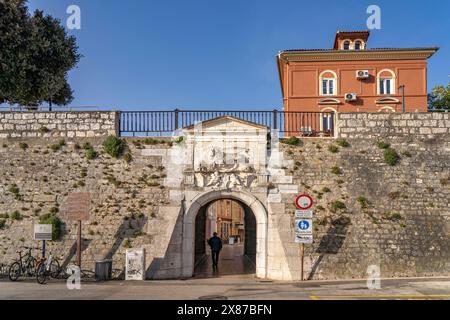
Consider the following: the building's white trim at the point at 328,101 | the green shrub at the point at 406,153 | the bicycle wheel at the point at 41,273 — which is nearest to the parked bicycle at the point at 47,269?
the bicycle wheel at the point at 41,273

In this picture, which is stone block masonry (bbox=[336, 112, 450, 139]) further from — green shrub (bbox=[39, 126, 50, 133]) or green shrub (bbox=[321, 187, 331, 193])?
green shrub (bbox=[39, 126, 50, 133])

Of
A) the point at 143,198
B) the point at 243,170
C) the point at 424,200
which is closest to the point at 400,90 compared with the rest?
the point at 424,200

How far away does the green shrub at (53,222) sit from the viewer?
1340cm

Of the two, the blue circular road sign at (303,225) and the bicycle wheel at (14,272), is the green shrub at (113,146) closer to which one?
the bicycle wheel at (14,272)

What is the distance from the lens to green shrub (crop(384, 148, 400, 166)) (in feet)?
46.0

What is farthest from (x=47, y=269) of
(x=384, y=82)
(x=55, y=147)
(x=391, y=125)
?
(x=384, y=82)

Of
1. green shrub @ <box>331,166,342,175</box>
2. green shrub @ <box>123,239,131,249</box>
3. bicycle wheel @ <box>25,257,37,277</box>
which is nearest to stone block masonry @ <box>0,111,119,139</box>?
green shrub @ <box>123,239,131,249</box>

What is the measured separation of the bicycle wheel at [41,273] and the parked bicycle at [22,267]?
32.2 inches

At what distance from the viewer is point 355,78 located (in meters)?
30.9

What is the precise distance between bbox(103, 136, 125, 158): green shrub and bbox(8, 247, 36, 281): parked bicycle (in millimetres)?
3930

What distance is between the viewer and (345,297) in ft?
30.6
